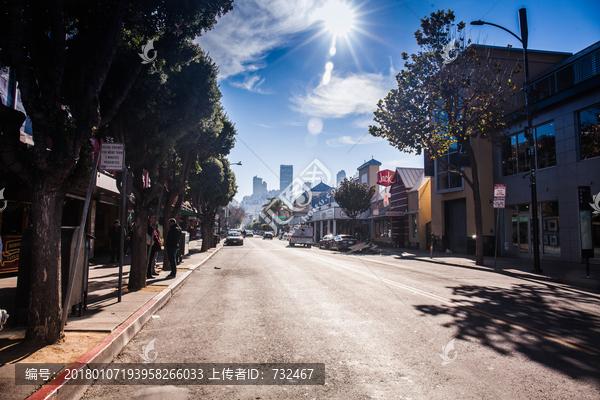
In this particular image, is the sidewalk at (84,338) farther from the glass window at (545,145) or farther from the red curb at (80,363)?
the glass window at (545,145)

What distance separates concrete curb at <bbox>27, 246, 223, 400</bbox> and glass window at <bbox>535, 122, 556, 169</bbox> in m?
20.4

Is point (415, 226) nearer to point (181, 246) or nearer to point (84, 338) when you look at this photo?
point (181, 246)

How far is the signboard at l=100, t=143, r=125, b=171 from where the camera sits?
6.23m

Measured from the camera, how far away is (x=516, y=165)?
2130 cm

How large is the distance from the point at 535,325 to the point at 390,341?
2.75 meters

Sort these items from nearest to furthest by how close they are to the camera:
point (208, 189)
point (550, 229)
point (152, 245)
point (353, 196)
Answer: point (152, 245) < point (550, 229) < point (208, 189) < point (353, 196)

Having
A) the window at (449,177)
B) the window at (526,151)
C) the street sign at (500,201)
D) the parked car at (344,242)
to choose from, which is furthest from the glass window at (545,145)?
the parked car at (344,242)

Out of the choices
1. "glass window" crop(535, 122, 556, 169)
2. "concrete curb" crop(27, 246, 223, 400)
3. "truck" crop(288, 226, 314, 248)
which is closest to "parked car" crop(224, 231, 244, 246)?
"truck" crop(288, 226, 314, 248)

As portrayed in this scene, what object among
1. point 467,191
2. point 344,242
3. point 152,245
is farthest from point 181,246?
point 467,191

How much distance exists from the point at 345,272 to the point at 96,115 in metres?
10.2

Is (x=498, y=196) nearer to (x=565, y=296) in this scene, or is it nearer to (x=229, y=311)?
(x=565, y=296)

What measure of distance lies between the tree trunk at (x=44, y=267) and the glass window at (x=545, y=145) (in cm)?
2172

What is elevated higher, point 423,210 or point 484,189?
point 484,189
